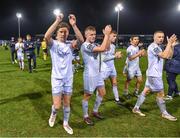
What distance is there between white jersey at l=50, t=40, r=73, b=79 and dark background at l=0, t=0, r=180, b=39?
66998 mm

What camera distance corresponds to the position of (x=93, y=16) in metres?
75.9

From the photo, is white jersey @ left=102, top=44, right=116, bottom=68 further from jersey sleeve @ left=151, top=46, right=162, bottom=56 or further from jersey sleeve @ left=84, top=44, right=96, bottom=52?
jersey sleeve @ left=84, top=44, right=96, bottom=52

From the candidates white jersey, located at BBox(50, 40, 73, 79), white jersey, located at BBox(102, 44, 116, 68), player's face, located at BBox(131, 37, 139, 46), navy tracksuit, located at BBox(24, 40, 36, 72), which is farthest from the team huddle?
navy tracksuit, located at BBox(24, 40, 36, 72)

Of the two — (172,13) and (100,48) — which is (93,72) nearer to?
(100,48)

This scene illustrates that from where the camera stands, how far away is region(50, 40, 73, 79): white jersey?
6.64 m

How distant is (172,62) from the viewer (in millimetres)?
10609

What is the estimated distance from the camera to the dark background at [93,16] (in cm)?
7150

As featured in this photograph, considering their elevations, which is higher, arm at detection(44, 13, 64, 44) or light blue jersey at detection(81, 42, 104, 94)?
arm at detection(44, 13, 64, 44)

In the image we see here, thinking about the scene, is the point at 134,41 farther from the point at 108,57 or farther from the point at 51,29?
the point at 51,29

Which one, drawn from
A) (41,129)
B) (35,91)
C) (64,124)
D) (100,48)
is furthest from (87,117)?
(35,91)

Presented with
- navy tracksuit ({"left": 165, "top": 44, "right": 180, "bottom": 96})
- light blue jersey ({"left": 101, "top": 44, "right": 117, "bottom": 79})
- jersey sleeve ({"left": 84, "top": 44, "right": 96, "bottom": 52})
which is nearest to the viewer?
jersey sleeve ({"left": 84, "top": 44, "right": 96, "bottom": 52})

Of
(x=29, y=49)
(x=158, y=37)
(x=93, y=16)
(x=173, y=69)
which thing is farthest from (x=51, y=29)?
(x=93, y=16)

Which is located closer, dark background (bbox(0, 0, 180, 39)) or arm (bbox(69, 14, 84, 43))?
arm (bbox(69, 14, 84, 43))

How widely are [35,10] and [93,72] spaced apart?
7306cm
